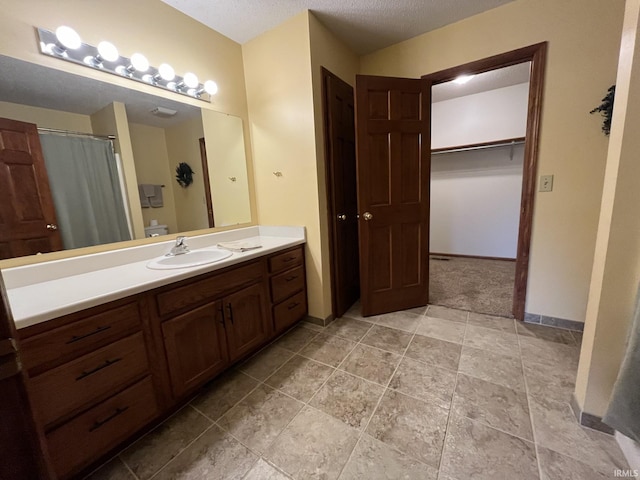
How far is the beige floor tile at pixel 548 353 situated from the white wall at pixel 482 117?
9.09 ft

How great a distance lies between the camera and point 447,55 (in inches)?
82.8

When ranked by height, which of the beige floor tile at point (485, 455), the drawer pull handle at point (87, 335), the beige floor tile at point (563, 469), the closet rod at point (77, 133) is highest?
the closet rod at point (77, 133)

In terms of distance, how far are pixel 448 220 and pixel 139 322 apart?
4170 millimetres

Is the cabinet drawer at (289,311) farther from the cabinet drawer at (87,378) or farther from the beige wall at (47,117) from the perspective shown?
the beige wall at (47,117)

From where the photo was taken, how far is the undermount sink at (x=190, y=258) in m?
1.47

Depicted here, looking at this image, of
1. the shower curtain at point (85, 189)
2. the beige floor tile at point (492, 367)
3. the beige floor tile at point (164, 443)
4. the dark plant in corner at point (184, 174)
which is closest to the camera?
the beige floor tile at point (164, 443)

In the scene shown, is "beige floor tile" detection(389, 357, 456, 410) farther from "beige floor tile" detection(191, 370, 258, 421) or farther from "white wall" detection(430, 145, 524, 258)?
"white wall" detection(430, 145, 524, 258)

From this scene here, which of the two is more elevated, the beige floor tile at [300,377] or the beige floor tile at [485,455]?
the beige floor tile at [300,377]

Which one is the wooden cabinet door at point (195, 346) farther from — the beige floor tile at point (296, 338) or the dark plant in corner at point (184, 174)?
the dark plant in corner at point (184, 174)

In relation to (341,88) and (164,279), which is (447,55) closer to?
(341,88)

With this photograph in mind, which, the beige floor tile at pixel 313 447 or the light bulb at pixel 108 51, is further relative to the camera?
the light bulb at pixel 108 51

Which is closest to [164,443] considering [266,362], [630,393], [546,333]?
[266,362]

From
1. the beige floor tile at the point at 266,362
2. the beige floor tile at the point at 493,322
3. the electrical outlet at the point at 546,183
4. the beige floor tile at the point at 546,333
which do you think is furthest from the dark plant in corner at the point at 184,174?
the beige floor tile at the point at 546,333

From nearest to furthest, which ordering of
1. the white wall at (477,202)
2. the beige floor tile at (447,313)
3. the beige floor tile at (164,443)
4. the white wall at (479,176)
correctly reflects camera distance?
the beige floor tile at (164,443)
the beige floor tile at (447,313)
the white wall at (479,176)
the white wall at (477,202)
